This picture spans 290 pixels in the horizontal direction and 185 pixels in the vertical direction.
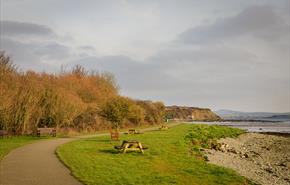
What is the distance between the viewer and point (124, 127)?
59.3 metres

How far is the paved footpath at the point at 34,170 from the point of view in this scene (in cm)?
1295

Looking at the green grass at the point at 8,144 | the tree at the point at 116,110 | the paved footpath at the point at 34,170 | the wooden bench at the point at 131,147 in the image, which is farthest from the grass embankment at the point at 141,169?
the tree at the point at 116,110

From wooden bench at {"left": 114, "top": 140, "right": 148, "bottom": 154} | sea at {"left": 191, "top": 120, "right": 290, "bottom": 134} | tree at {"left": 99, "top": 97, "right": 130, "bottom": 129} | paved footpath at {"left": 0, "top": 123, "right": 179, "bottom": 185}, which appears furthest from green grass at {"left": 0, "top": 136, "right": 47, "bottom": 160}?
sea at {"left": 191, "top": 120, "right": 290, "bottom": 134}

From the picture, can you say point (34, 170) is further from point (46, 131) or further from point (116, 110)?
point (116, 110)

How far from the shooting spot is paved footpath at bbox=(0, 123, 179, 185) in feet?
42.5

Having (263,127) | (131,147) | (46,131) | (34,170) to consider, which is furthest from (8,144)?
(263,127)

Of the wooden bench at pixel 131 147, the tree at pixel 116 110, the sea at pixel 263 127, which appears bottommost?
the wooden bench at pixel 131 147

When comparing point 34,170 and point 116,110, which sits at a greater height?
point 116,110

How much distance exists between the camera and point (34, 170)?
1521cm

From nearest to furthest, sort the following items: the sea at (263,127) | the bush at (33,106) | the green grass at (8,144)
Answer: the green grass at (8,144)
the bush at (33,106)
the sea at (263,127)

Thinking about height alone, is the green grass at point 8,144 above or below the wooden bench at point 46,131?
below

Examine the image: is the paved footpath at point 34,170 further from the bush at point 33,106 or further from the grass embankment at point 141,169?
the bush at point 33,106

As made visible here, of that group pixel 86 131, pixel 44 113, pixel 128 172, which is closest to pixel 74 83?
pixel 86 131

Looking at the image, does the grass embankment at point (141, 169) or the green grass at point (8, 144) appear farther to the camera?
the green grass at point (8, 144)
